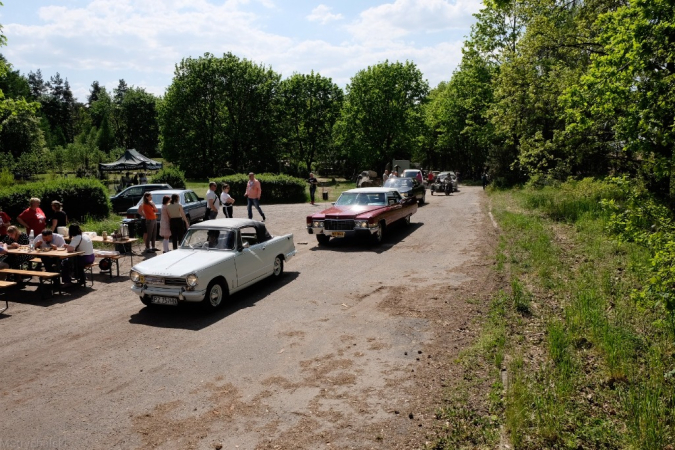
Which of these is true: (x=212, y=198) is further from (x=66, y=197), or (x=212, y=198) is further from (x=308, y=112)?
(x=308, y=112)

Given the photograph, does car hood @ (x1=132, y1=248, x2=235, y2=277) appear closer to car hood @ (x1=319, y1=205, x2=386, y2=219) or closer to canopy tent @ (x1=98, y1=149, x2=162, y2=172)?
car hood @ (x1=319, y1=205, x2=386, y2=219)

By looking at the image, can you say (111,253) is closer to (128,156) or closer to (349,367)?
(349,367)

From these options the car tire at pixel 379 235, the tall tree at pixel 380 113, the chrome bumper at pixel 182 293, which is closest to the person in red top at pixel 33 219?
the chrome bumper at pixel 182 293

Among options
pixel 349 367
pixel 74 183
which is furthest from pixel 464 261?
pixel 74 183

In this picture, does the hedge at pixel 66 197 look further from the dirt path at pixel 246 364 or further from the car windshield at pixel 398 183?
the car windshield at pixel 398 183

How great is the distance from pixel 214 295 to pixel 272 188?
862 inches

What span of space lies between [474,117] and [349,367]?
162ft

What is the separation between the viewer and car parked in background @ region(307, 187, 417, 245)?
14.3m

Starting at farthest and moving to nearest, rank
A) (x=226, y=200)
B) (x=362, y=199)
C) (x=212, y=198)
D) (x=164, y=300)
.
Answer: (x=226, y=200), (x=362, y=199), (x=212, y=198), (x=164, y=300)

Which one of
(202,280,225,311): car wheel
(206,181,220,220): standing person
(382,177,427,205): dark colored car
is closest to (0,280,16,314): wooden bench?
(202,280,225,311): car wheel

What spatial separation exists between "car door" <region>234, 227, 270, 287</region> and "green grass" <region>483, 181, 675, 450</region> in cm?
484

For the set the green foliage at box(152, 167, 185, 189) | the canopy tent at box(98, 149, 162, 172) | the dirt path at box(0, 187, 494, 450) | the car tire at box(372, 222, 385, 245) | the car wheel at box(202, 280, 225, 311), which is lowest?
the dirt path at box(0, 187, 494, 450)

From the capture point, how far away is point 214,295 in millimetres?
8922

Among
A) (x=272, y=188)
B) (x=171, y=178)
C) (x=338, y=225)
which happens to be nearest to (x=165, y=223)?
(x=338, y=225)
